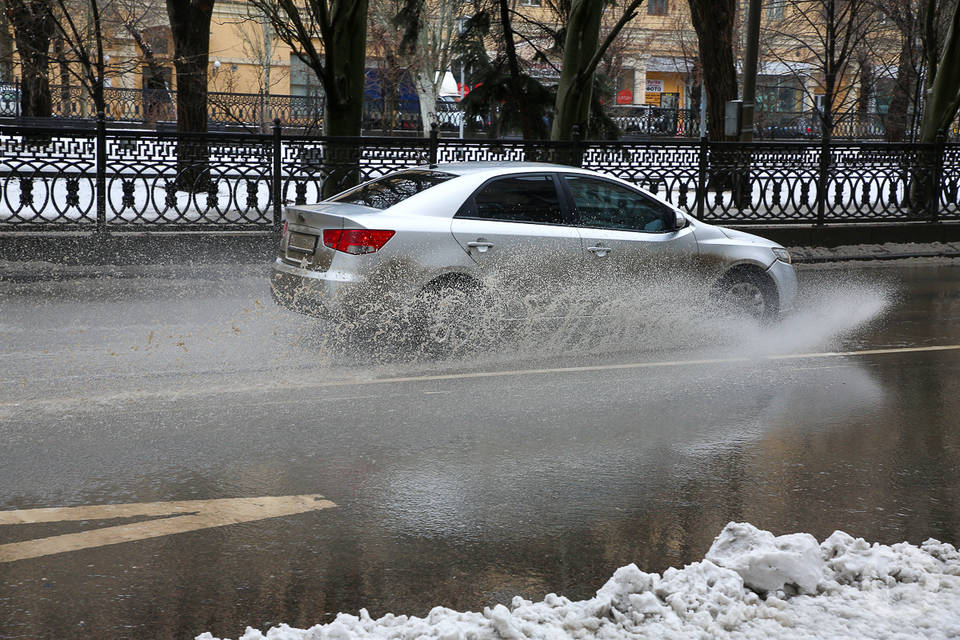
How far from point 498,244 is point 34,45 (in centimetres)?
2317

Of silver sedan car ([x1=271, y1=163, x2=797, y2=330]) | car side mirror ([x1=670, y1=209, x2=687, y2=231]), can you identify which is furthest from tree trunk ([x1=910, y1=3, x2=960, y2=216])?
car side mirror ([x1=670, y1=209, x2=687, y2=231])

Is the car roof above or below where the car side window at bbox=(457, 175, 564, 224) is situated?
above

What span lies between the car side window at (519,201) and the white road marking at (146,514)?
3.98 metres

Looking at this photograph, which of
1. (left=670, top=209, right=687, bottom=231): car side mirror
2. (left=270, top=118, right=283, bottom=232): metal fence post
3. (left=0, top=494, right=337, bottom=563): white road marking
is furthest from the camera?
(left=270, top=118, right=283, bottom=232): metal fence post

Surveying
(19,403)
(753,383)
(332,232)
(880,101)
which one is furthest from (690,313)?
(880,101)

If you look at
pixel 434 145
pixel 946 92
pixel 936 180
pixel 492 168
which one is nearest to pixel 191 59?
pixel 434 145

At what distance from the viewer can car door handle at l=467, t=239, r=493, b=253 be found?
816cm

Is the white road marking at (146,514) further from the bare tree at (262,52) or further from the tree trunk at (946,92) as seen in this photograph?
the bare tree at (262,52)

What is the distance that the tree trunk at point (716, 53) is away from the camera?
22.9 meters

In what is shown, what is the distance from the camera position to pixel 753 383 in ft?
24.4

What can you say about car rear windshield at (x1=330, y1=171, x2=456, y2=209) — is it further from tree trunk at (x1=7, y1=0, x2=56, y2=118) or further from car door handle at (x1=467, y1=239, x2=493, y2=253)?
tree trunk at (x1=7, y1=0, x2=56, y2=118)

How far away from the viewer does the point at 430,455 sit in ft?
18.2

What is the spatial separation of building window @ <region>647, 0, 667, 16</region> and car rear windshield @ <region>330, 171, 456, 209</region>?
168 ft

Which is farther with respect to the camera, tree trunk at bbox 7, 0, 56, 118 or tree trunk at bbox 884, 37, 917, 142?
tree trunk at bbox 884, 37, 917, 142
